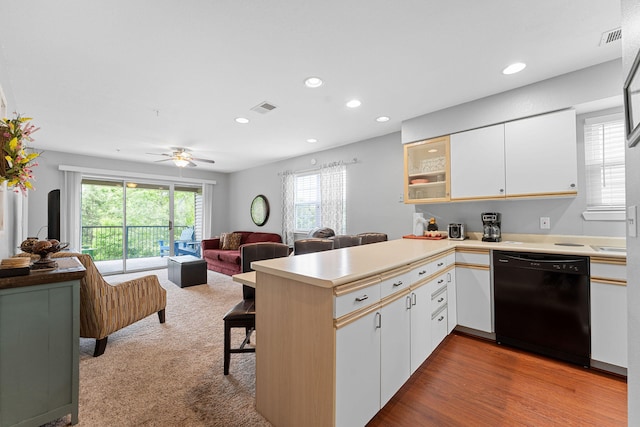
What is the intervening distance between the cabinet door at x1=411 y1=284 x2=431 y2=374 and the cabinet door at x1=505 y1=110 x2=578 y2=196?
1.61 m

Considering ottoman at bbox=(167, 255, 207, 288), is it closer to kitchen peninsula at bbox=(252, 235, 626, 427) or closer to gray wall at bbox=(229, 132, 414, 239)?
gray wall at bbox=(229, 132, 414, 239)

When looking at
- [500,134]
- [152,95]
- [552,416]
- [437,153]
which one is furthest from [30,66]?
[552,416]

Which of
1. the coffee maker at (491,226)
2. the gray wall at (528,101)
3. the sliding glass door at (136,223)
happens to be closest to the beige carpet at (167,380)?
the coffee maker at (491,226)

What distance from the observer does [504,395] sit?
187 cm

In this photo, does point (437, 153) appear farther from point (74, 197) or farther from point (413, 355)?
point (74, 197)

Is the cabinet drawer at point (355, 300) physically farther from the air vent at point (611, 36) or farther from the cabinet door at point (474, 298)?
the air vent at point (611, 36)

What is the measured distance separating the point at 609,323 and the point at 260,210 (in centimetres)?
592

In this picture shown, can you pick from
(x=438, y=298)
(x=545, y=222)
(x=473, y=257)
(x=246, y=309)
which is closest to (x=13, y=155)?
(x=246, y=309)

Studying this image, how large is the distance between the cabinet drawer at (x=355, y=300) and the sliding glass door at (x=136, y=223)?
6429 mm

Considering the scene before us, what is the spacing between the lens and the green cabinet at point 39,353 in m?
1.41

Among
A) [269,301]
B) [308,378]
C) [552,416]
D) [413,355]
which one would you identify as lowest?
[552,416]

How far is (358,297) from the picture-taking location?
140cm

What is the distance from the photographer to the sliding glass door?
5777 millimetres

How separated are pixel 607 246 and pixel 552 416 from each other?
172 cm
